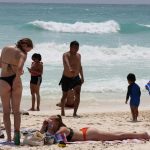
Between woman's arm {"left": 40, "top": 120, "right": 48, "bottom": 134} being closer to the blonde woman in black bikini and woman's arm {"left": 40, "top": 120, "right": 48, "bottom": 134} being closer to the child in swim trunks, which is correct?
the blonde woman in black bikini

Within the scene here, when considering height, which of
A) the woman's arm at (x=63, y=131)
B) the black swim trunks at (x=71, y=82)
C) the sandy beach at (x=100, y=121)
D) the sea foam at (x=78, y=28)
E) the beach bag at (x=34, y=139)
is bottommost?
the sandy beach at (x=100, y=121)

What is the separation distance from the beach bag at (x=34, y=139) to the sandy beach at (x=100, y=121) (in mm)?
140

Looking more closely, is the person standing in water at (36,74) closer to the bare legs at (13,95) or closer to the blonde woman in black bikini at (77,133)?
the blonde woman in black bikini at (77,133)

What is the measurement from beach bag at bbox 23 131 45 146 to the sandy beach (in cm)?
14

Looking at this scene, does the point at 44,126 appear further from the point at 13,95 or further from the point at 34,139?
the point at 13,95

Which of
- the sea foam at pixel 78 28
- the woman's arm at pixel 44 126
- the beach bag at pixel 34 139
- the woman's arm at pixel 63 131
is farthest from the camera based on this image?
the sea foam at pixel 78 28

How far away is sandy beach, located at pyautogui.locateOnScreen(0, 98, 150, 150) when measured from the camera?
7277 millimetres

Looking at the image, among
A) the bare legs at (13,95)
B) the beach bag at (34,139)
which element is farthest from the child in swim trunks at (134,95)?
the bare legs at (13,95)

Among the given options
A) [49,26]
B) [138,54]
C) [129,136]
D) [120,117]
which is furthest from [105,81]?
[49,26]

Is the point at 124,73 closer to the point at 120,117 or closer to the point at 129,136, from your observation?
the point at 120,117

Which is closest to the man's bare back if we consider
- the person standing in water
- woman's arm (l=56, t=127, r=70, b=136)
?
the person standing in water

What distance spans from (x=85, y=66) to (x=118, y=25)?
29.2 m

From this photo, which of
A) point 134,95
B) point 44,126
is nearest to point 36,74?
point 134,95

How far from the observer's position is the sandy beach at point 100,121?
728cm
